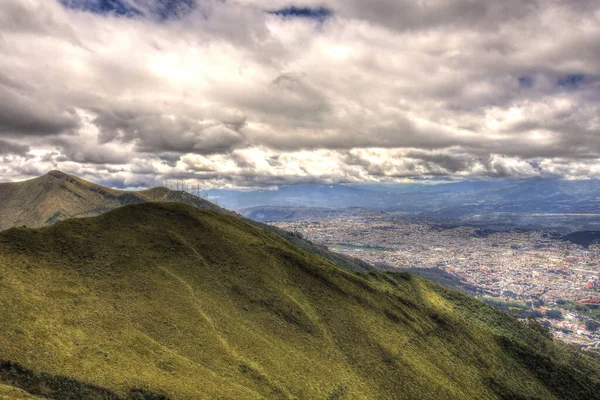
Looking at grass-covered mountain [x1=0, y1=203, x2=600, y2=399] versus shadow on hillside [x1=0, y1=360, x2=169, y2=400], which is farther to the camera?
grass-covered mountain [x1=0, y1=203, x2=600, y2=399]

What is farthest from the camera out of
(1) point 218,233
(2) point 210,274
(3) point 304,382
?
(1) point 218,233

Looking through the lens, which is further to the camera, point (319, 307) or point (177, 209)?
point (177, 209)

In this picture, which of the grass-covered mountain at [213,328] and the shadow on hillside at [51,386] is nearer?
the shadow on hillside at [51,386]

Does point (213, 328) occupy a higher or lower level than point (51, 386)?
lower

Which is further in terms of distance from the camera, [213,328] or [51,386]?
[213,328]

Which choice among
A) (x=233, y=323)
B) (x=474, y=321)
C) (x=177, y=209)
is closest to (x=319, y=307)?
(x=233, y=323)

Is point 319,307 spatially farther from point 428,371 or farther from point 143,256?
point 143,256

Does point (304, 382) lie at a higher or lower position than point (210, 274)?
→ lower

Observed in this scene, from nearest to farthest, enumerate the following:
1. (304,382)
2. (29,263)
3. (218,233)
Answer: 1. (304,382)
2. (29,263)
3. (218,233)
